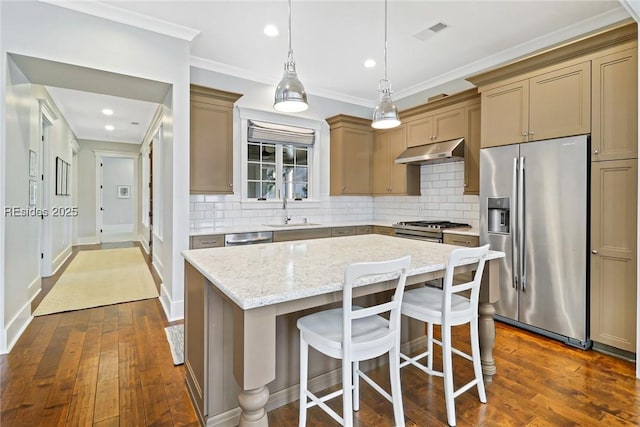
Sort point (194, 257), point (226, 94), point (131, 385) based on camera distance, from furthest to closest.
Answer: point (226, 94)
point (131, 385)
point (194, 257)

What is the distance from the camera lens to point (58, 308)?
141 inches

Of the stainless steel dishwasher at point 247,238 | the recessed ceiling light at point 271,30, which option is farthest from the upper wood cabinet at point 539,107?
the stainless steel dishwasher at point 247,238

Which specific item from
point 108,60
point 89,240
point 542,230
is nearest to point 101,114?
point 108,60

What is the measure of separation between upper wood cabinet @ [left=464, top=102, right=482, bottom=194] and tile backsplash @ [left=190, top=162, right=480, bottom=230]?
0.36 meters

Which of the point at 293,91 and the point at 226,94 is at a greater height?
the point at 226,94

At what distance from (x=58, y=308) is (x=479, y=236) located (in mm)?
4627

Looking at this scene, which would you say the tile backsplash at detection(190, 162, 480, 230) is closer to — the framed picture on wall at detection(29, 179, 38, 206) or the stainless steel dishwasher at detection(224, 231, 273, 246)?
the stainless steel dishwasher at detection(224, 231, 273, 246)

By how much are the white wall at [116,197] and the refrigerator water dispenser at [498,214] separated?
11.0 m

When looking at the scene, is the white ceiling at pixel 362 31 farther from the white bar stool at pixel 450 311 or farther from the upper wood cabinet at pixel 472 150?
the white bar stool at pixel 450 311

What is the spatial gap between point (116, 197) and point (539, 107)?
1216cm

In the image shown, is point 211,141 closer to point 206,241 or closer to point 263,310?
point 206,241

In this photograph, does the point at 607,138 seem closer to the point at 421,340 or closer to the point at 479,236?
the point at 479,236

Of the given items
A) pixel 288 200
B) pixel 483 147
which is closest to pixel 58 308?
pixel 288 200

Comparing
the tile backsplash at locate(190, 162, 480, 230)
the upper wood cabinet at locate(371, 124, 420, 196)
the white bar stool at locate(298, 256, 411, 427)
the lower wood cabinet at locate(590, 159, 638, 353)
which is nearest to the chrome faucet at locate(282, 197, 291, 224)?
the tile backsplash at locate(190, 162, 480, 230)
